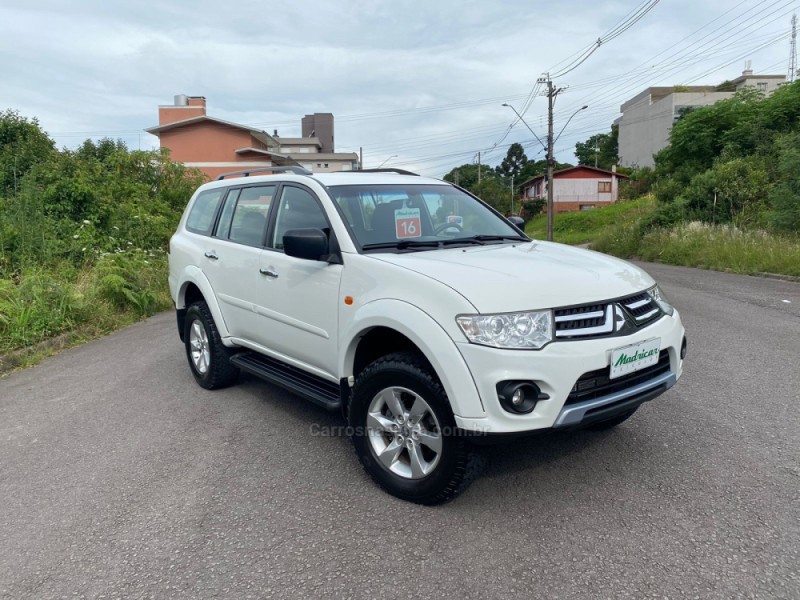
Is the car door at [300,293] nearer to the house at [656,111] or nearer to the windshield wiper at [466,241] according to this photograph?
the windshield wiper at [466,241]

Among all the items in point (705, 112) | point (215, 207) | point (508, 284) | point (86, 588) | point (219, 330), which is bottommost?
point (86, 588)

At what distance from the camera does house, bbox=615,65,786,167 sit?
5281cm

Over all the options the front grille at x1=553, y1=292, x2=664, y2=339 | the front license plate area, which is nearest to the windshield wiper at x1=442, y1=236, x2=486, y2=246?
the front grille at x1=553, y1=292, x2=664, y2=339

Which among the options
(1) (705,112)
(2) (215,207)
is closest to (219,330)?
(2) (215,207)

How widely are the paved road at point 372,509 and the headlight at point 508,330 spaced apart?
94cm

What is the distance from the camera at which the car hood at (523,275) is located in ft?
9.24

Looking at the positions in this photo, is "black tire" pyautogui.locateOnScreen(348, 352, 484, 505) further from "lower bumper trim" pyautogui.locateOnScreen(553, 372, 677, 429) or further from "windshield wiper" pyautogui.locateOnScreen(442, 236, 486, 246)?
"windshield wiper" pyautogui.locateOnScreen(442, 236, 486, 246)

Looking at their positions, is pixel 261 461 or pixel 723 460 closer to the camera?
pixel 723 460

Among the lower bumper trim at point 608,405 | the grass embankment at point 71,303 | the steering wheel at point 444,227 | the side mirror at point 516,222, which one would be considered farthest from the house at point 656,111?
the lower bumper trim at point 608,405

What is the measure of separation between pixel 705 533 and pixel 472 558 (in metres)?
1.14

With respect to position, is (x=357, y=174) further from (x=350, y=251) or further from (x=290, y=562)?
(x=290, y=562)

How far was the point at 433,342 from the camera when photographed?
2838 mm

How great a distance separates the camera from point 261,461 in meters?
3.77

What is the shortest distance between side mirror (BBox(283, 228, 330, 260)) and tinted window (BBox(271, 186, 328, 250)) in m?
0.32
